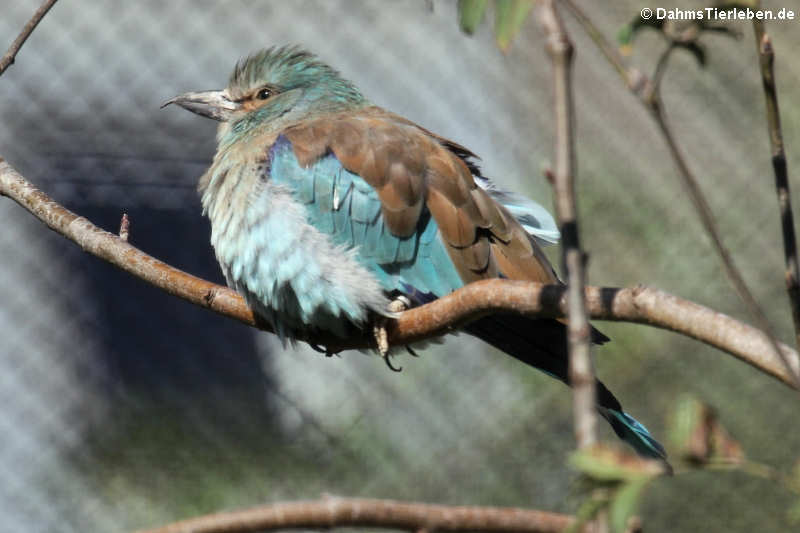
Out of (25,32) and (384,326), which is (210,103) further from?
(384,326)

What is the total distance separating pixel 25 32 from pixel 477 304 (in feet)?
3.24

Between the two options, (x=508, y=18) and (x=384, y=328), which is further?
(x=384, y=328)

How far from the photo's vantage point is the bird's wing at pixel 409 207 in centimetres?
195

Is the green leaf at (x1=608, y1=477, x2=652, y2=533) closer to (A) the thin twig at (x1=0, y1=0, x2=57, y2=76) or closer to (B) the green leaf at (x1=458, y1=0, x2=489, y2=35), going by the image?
(B) the green leaf at (x1=458, y1=0, x2=489, y2=35)

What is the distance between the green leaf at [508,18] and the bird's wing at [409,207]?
98 cm

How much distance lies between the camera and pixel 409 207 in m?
1.98

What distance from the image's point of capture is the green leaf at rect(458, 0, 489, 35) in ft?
3.17

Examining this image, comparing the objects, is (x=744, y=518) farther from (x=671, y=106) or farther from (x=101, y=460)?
(x=101, y=460)

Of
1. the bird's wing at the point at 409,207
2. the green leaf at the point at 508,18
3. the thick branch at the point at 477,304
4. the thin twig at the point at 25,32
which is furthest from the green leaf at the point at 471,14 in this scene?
the thin twig at the point at 25,32

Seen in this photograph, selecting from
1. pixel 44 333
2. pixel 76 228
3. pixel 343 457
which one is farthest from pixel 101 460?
pixel 76 228

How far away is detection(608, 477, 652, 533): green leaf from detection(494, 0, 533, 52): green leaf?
37cm

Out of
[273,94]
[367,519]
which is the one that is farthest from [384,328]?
[367,519]

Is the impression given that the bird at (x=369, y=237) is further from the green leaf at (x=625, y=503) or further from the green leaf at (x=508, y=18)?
the green leaf at (x=625, y=503)

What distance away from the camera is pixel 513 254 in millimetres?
1936
